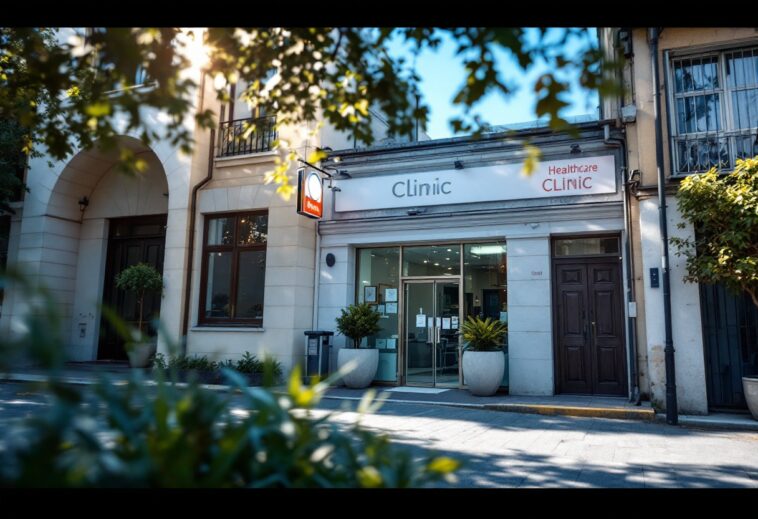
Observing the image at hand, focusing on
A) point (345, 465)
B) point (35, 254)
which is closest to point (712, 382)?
point (345, 465)

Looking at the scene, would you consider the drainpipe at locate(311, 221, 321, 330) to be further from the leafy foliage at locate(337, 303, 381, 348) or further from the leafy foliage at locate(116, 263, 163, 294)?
the leafy foliage at locate(116, 263, 163, 294)

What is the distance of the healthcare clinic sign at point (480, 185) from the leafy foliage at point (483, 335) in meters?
2.51

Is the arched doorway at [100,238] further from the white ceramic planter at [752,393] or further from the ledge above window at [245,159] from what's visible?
the white ceramic planter at [752,393]

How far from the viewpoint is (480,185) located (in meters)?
11.0

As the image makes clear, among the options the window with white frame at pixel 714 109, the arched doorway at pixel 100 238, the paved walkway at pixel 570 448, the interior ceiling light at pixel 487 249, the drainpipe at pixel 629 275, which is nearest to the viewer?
the paved walkway at pixel 570 448

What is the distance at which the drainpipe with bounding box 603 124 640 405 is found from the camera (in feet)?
29.9

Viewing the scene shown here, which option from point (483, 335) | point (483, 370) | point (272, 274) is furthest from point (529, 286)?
point (272, 274)

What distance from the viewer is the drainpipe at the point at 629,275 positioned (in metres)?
9.12

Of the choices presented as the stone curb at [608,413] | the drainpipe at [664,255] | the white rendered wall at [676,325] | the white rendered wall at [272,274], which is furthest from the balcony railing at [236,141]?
the white rendered wall at [676,325]

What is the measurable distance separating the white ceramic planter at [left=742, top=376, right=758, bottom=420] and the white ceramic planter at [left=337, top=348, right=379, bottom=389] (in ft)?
20.3

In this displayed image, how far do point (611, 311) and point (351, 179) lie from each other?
5.86 m

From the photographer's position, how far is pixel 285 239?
11.9 meters

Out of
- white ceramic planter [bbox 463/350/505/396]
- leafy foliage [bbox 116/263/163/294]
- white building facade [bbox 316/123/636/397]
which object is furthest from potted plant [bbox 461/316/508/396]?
leafy foliage [bbox 116/263/163/294]

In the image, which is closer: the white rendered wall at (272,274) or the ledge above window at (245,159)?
the white rendered wall at (272,274)
